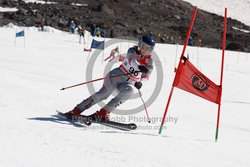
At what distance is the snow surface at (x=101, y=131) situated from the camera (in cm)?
524

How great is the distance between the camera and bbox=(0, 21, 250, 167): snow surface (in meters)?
5.24

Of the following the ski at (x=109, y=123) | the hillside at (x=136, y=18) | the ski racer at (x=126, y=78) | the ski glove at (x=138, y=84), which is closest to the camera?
the ski glove at (x=138, y=84)

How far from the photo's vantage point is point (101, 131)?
280 inches

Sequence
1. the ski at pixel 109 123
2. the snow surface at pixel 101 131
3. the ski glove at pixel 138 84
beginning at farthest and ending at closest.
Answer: the ski at pixel 109 123, the ski glove at pixel 138 84, the snow surface at pixel 101 131

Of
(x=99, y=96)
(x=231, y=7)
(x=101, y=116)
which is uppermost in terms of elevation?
(x=231, y=7)

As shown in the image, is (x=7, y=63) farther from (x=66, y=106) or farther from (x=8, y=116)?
(x=8, y=116)

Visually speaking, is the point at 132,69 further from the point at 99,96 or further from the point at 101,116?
the point at 101,116

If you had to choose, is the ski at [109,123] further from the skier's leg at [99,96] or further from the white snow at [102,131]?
the skier's leg at [99,96]

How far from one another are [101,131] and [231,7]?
5959 centimetres

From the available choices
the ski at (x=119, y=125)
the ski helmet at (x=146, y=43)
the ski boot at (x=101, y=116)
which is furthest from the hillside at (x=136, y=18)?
the ski at (x=119, y=125)

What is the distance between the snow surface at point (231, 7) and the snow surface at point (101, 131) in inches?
1870

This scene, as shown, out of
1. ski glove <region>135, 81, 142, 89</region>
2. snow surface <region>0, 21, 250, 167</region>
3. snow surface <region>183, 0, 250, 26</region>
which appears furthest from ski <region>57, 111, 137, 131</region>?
snow surface <region>183, 0, 250, 26</region>

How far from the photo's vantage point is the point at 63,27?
4206 cm

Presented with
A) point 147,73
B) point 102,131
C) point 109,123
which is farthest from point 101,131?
point 147,73
